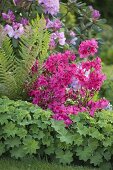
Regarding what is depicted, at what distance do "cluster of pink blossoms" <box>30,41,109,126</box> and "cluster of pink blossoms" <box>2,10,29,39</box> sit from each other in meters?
0.71

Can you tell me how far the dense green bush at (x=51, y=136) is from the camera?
16.3 feet

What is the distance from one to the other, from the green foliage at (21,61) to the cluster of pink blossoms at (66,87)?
0.16 meters

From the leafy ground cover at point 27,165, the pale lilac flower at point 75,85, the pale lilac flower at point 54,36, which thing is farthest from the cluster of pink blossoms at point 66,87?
the pale lilac flower at point 54,36

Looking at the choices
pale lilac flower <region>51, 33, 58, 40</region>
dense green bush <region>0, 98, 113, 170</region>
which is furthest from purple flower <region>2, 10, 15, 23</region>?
dense green bush <region>0, 98, 113, 170</region>

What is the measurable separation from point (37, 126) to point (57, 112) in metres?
0.29

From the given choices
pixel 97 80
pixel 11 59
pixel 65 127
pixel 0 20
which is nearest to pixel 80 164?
pixel 65 127

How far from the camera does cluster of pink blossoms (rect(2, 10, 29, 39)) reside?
19.9 feet

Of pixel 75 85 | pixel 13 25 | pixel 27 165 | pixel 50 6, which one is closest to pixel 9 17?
pixel 13 25

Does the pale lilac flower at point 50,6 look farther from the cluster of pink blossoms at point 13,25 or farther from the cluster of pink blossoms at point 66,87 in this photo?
the cluster of pink blossoms at point 66,87

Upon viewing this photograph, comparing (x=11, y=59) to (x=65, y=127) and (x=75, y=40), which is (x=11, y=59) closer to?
(x=65, y=127)

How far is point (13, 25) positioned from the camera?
6121mm

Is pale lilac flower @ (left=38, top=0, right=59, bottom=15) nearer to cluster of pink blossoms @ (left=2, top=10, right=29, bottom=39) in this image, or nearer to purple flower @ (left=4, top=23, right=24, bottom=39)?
cluster of pink blossoms @ (left=2, top=10, right=29, bottom=39)

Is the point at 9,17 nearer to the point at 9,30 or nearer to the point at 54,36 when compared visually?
the point at 9,30

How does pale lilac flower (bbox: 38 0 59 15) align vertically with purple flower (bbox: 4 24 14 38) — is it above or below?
above
